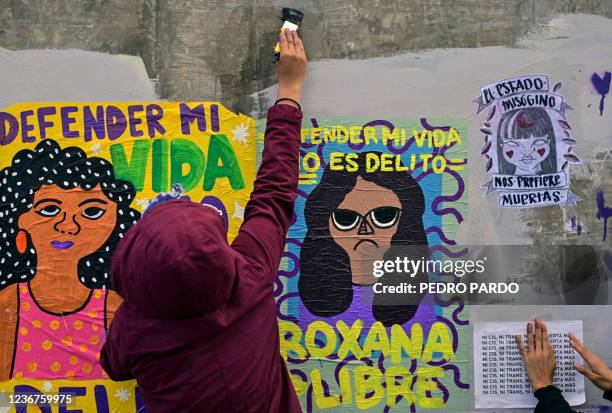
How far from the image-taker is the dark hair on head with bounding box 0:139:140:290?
2.25 metres

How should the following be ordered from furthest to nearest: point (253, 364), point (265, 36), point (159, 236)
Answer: point (265, 36) < point (253, 364) < point (159, 236)

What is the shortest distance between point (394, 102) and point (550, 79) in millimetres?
702

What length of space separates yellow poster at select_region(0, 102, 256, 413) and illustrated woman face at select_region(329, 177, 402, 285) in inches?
17.5

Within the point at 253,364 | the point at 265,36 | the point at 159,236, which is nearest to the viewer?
the point at 159,236

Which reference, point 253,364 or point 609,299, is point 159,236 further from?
point 609,299

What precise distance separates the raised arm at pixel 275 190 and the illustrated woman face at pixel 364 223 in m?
0.44

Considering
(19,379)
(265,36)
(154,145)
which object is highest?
(265,36)

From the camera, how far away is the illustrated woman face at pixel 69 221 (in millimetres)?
2254

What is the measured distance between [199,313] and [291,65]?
116 cm

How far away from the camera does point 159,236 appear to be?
129cm

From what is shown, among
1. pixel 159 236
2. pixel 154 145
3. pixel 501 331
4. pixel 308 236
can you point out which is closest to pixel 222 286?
pixel 159 236

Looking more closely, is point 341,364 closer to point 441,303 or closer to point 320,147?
point 441,303

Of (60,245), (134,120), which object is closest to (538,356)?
(134,120)

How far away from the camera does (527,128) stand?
2.28 m
